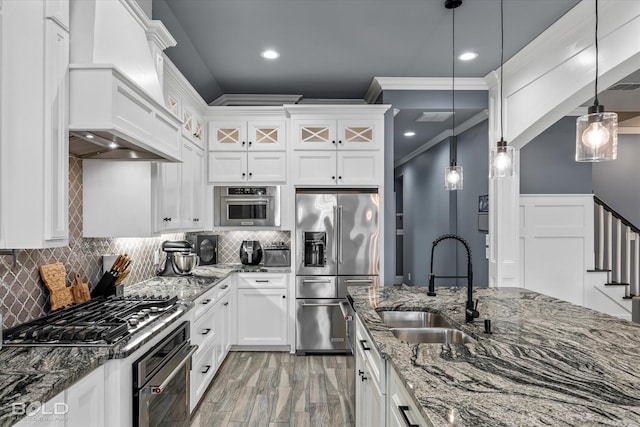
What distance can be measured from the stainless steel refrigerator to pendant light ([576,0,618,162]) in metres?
2.48

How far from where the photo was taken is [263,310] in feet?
13.5

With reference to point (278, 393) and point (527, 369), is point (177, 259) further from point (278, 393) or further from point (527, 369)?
point (527, 369)

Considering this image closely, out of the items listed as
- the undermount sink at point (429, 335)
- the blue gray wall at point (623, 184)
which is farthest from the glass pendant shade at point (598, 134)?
the blue gray wall at point (623, 184)

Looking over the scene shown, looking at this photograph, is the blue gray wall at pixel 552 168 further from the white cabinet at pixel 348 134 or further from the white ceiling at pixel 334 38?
the white cabinet at pixel 348 134

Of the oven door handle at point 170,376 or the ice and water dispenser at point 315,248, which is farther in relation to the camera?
the ice and water dispenser at point 315,248

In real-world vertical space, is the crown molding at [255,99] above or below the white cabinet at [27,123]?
above

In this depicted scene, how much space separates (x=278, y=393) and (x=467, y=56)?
344 centimetres

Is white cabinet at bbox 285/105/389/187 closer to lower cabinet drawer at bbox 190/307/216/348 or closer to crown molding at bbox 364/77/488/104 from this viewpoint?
crown molding at bbox 364/77/488/104

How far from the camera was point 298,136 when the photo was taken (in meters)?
4.15

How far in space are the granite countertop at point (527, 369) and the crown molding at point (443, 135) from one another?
3048 mm

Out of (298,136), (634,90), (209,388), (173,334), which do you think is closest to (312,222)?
(298,136)

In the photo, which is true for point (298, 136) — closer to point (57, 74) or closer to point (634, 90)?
point (57, 74)

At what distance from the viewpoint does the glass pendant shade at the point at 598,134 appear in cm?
161

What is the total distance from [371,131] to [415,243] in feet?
14.0
